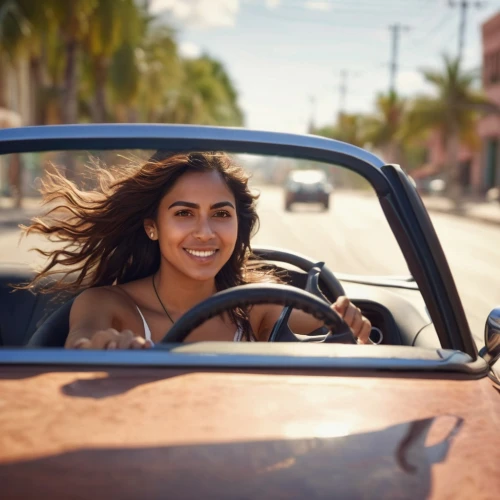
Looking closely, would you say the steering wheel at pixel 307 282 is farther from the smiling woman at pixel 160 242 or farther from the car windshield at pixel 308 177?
the car windshield at pixel 308 177

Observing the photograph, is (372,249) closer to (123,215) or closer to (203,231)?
(123,215)

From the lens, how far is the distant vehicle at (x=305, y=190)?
28578 millimetres

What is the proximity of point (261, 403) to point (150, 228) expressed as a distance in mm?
1136

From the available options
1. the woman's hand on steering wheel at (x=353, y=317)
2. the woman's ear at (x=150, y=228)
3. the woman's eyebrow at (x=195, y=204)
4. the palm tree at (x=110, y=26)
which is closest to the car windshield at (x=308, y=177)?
the palm tree at (x=110, y=26)

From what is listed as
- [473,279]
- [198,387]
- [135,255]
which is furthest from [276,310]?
[473,279]

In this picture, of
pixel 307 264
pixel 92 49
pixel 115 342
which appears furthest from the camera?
pixel 92 49

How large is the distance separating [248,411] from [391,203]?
0.67m

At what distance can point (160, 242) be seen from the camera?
2.46 m

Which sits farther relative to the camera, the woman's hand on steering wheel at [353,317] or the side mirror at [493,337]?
the woman's hand on steering wheel at [353,317]

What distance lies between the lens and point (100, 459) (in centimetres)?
131

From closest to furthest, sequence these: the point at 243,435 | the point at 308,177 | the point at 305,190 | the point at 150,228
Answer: the point at 243,435, the point at 150,228, the point at 305,190, the point at 308,177

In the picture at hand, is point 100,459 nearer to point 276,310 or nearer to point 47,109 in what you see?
point 276,310

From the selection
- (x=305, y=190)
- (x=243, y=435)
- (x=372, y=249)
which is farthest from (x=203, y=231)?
(x=305, y=190)

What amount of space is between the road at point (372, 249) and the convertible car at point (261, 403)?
446cm
